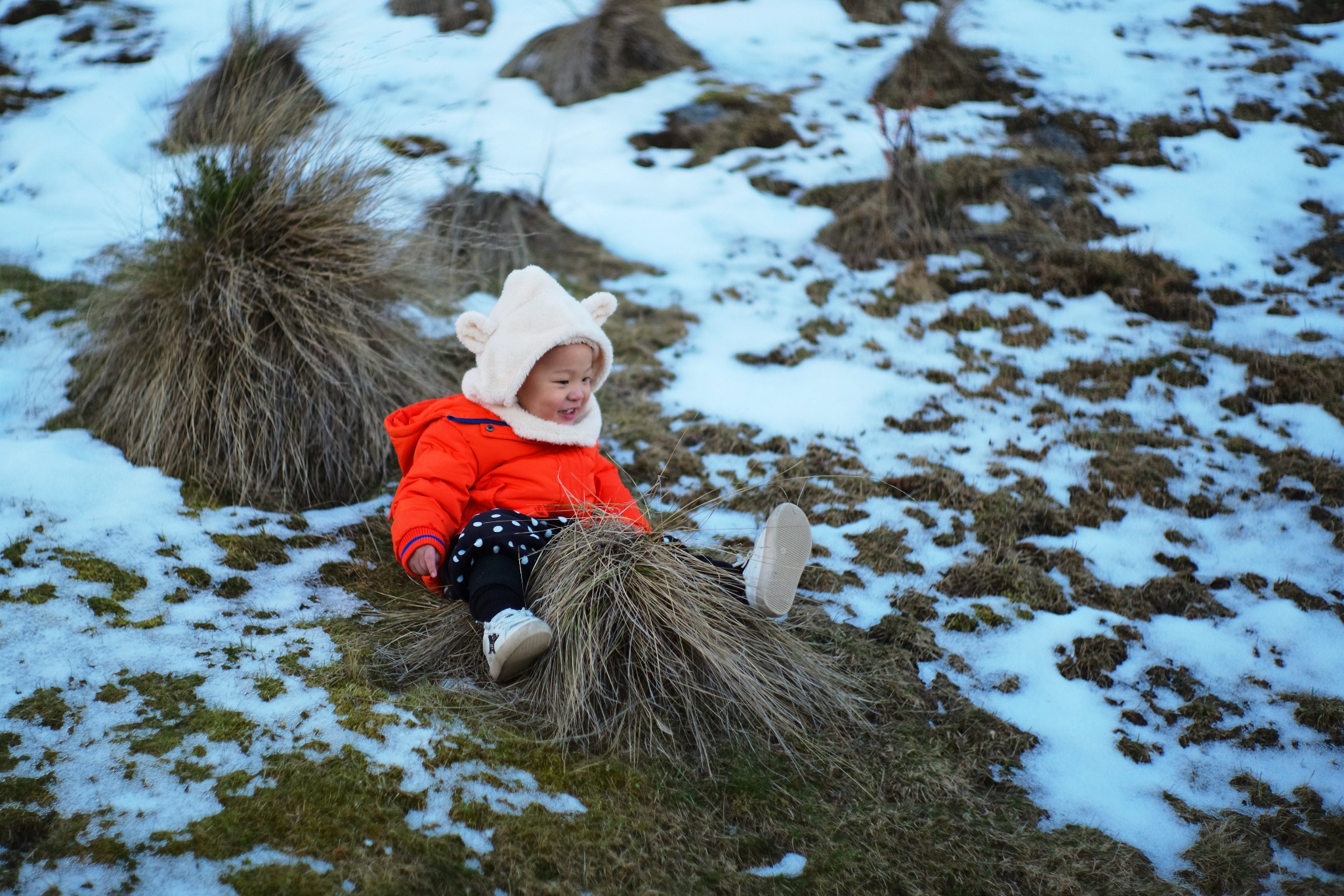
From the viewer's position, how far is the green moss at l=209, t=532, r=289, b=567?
2764 mm

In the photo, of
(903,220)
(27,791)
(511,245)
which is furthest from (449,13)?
(27,791)

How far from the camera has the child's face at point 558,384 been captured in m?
2.84

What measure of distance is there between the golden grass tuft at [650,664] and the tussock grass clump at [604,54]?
6.02 metres

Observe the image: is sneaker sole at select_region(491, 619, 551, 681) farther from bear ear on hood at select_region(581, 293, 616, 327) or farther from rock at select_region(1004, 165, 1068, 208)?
rock at select_region(1004, 165, 1068, 208)

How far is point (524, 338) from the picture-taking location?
2.76 m

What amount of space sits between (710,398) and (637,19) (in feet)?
17.4

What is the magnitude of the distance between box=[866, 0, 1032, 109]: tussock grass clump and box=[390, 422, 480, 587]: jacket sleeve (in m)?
5.87

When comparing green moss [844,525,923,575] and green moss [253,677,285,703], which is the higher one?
green moss [253,677,285,703]

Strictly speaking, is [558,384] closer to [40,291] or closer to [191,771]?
[191,771]

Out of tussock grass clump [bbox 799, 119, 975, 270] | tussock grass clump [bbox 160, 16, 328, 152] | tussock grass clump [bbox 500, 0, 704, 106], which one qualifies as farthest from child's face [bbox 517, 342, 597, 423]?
tussock grass clump [bbox 500, 0, 704, 106]

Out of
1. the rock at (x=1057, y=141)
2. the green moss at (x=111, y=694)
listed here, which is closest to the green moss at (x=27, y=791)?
A: the green moss at (x=111, y=694)

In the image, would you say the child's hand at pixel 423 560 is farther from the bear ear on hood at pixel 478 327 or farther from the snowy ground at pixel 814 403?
the bear ear on hood at pixel 478 327

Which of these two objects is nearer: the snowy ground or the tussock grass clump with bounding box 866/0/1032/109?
the snowy ground

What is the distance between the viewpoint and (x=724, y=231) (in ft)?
19.8
